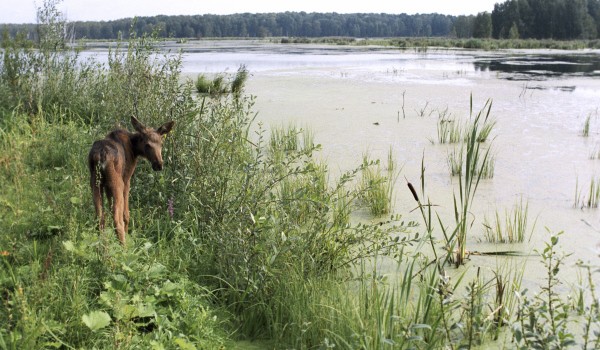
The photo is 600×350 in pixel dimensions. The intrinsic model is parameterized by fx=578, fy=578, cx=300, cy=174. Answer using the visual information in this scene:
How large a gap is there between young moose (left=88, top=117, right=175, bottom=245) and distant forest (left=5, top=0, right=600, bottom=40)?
8.51 ft

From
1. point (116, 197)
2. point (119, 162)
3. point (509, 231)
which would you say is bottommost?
point (509, 231)

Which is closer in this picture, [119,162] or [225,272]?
[119,162]

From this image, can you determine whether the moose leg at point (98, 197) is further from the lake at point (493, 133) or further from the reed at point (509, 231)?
the reed at point (509, 231)

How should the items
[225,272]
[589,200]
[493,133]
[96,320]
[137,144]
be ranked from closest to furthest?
[96,320]
[137,144]
[225,272]
[589,200]
[493,133]

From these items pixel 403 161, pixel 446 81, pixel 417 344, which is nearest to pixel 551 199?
pixel 403 161

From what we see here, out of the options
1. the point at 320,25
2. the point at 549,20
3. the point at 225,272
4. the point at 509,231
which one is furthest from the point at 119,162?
the point at 320,25

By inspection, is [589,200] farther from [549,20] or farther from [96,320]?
[549,20]

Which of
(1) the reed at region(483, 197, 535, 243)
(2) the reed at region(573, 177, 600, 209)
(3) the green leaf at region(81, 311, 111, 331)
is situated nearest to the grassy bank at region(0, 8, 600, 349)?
(3) the green leaf at region(81, 311, 111, 331)

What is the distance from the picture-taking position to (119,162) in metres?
2.77

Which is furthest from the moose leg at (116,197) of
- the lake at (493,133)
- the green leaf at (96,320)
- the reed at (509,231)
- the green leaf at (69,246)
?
the reed at (509,231)

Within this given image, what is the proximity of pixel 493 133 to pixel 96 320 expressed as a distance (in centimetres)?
626

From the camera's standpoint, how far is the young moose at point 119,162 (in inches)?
107

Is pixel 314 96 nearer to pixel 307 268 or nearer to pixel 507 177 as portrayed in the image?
pixel 507 177

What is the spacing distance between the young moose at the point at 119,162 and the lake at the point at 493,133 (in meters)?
1.96
